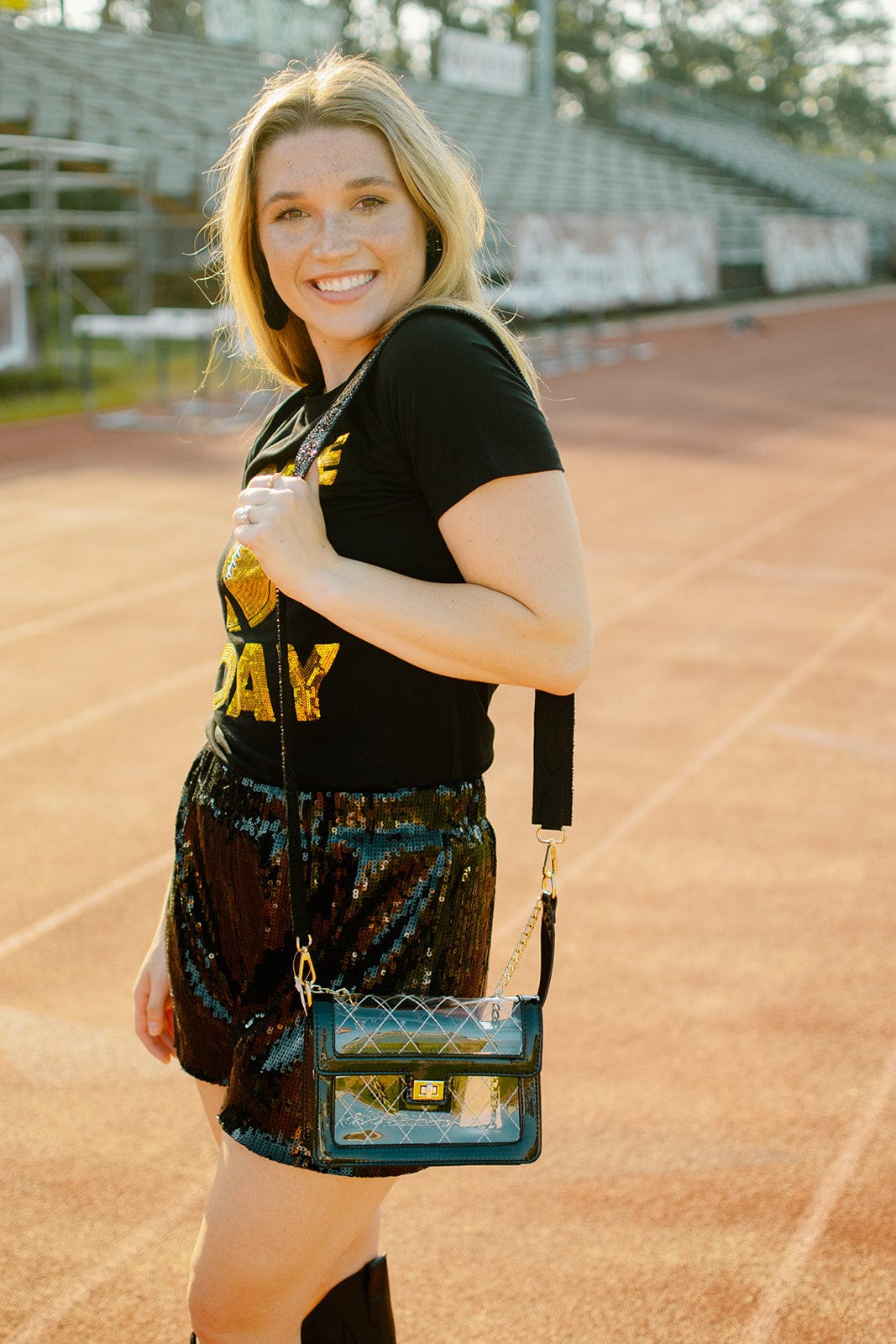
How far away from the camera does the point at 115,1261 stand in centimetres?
250

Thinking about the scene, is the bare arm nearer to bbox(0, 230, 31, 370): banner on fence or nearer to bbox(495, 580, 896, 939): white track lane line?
bbox(495, 580, 896, 939): white track lane line

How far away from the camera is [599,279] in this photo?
22234 mm

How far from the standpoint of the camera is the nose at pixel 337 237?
5.32 ft

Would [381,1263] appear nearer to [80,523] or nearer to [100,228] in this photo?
[80,523]

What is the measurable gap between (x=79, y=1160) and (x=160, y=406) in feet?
37.6

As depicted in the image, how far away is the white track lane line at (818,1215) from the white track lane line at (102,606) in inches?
173

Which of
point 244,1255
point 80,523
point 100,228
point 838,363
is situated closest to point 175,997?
point 244,1255

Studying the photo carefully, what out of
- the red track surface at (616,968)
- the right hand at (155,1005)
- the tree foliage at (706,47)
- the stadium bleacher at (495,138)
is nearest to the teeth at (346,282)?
the right hand at (155,1005)

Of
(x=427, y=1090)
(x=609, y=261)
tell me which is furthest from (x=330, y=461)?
(x=609, y=261)

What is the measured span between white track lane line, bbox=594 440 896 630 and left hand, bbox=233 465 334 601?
A: 16.4 ft

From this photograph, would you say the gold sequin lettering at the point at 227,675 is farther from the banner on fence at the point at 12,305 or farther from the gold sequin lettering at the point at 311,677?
the banner on fence at the point at 12,305

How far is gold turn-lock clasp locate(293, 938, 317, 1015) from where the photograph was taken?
5.02ft

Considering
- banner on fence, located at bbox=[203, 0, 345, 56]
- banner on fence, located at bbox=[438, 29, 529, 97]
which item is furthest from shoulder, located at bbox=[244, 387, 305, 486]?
banner on fence, located at bbox=[438, 29, 529, 97]

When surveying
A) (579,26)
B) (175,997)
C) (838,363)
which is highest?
(579,26)
